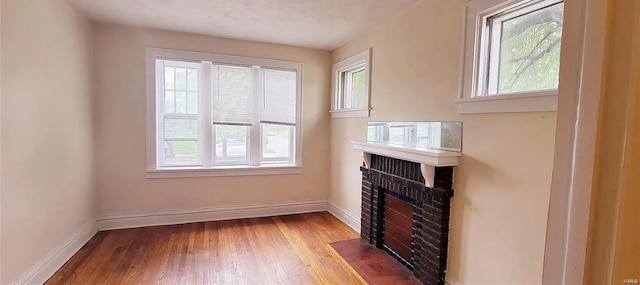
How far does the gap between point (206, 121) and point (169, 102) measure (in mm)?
469

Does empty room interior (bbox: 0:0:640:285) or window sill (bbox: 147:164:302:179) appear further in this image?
window sill (bbox: 147:164:302:179)

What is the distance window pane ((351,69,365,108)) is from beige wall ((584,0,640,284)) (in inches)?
125

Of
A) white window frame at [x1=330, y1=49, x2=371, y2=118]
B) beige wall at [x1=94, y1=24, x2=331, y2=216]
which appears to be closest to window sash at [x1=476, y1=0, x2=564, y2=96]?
white window frame at [x1=330, y1=49, x2=371, y2=118]

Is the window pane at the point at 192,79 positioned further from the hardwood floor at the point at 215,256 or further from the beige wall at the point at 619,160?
the beige wall at the point at 619,160

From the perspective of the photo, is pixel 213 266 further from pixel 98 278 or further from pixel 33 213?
pixel 33 213

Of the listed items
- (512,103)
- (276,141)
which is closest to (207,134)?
(276,141)

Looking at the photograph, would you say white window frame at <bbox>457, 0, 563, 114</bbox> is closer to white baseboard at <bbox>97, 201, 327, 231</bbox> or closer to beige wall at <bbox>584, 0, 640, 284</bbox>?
beige wall at <bbox>584, 0, 640, 284</bbox>

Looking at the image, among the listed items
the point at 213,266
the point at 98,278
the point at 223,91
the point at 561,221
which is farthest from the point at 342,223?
the point at 561,221

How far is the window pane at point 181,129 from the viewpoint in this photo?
3.66 m

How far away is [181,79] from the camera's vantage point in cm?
366

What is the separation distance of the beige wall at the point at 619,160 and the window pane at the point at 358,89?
317cm

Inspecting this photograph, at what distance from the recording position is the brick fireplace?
2271 mm

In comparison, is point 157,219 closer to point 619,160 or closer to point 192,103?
point 192,103

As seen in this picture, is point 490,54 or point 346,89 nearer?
point 490,54
